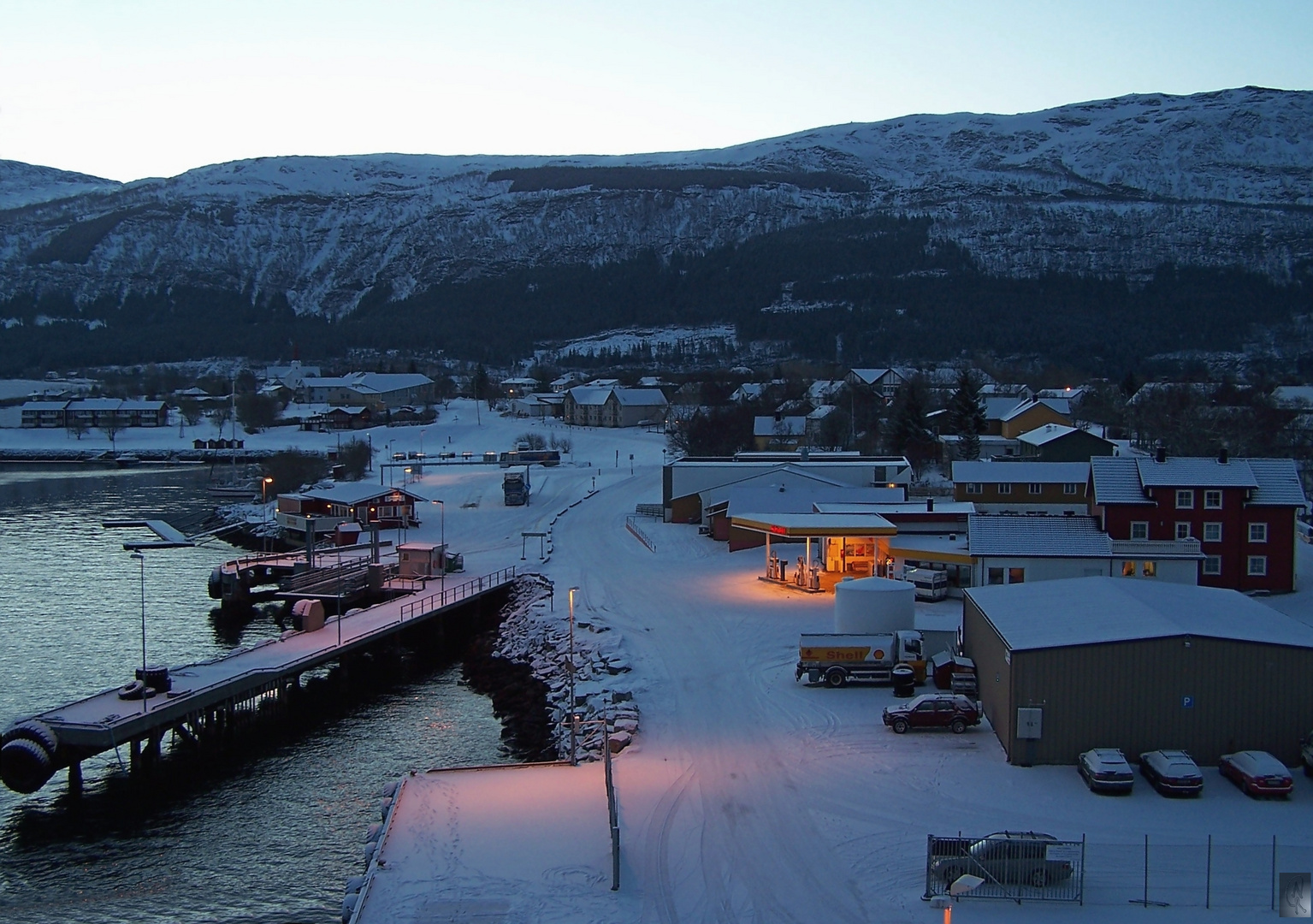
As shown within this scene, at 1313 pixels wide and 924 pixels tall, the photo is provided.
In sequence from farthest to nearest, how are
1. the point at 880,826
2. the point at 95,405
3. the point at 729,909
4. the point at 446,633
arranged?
the point at 95,405, the point at 446,633, the point at 880,826, the point at 729,909

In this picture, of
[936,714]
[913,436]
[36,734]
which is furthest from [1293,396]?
[36,734]

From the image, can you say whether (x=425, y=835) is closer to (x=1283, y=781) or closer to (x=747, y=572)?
(x=1283, y=781)

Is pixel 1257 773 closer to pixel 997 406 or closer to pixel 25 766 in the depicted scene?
pixel 25 766

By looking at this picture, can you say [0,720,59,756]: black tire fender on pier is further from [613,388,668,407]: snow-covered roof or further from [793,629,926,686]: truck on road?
[613,388,668,407]: snow-covered roof

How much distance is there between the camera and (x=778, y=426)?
2616 inches

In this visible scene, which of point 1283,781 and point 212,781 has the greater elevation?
point 1283,781

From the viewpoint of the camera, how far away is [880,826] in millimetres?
14094

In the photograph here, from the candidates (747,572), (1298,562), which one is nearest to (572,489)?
(747,572)

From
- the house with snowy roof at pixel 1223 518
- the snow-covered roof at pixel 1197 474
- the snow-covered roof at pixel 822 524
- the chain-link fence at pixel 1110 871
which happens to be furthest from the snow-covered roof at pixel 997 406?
the chain-link fence at pixel 1110 871

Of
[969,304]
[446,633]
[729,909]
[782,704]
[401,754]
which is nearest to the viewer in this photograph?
[729,909]

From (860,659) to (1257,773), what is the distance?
7303 mm

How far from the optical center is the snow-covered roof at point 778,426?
65.8m

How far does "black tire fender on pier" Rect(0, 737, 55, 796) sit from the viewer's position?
730 inches

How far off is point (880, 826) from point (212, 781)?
12507mm
